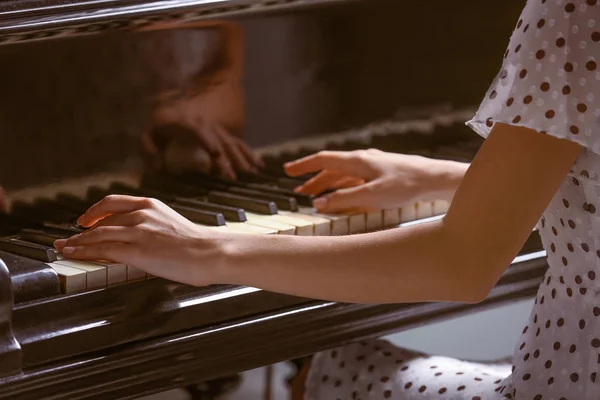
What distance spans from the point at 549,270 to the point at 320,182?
447mm

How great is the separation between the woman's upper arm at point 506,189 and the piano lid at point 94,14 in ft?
1.90

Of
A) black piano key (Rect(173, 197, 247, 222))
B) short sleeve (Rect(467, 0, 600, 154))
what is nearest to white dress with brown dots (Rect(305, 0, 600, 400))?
short sleeve (Rect(467, 0, 600, 154))

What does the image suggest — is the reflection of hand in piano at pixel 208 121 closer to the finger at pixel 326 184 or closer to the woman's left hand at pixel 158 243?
the finger at pixel 326 184

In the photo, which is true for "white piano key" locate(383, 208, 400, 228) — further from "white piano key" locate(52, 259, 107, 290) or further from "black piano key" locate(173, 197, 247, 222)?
"white piano key" locate(52, 259, 107, 290)

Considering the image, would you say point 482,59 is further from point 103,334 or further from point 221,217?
point 103,334

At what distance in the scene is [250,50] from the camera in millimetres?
1815

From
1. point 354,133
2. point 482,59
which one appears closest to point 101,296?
point 354,133

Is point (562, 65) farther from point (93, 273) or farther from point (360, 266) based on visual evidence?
point (93, 273)

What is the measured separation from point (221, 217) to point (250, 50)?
0.34 metres

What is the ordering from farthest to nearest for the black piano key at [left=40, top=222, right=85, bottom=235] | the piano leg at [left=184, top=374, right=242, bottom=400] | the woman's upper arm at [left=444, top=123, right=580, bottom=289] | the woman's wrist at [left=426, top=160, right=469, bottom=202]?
the piano leg at [left=184, top=374, right=242, bottom=400] < the woman's wrist at [left=426, top=160, right=469, bottom=202] < the black piano key at [left=40, top=222, right=85, bottom=235] < the woman's upper arm at [left=444, top=123, right=580, bottom=289]

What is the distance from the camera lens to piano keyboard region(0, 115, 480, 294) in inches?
55.8

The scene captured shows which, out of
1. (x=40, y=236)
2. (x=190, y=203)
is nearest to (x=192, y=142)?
(x=190, y=203)

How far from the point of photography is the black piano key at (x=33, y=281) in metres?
1.33

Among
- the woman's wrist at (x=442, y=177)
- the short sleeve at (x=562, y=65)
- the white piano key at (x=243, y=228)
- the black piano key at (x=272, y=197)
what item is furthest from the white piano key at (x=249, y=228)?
the short sleeve at (x=562, y=65)
